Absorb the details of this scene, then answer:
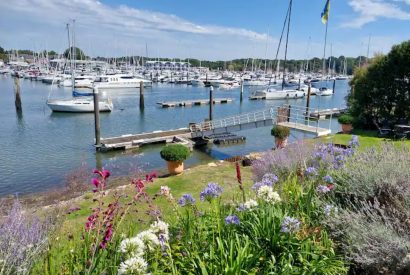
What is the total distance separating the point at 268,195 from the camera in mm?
3416

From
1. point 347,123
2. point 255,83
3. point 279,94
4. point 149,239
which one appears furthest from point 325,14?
point 255,83

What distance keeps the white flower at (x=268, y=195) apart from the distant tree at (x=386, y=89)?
17992mm

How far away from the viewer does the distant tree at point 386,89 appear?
713 inches

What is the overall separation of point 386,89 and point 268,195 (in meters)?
18.6

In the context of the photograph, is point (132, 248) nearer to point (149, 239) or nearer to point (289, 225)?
point (149, 239)

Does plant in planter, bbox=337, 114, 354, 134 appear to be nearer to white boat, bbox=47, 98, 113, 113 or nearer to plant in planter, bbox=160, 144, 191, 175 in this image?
plant in planter, bbox=160, 144, 191, 175

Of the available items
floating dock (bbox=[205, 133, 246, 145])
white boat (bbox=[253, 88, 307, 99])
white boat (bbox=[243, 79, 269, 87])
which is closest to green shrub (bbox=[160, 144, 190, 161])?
floating dock (bbox=[205, 133, 246, 145])

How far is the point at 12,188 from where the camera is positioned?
1432 cm

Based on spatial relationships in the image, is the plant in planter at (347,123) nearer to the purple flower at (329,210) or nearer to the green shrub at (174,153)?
the green shrub at (174,153)

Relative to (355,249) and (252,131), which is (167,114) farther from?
(355,249)

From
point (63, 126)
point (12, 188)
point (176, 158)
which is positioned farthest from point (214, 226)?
point (63, 126)

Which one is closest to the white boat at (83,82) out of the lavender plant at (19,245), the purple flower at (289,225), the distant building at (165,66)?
the distant building at (165,66)

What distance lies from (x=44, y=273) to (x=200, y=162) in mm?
15651

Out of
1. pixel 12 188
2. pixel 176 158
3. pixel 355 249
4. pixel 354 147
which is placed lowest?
pixel 12 188
